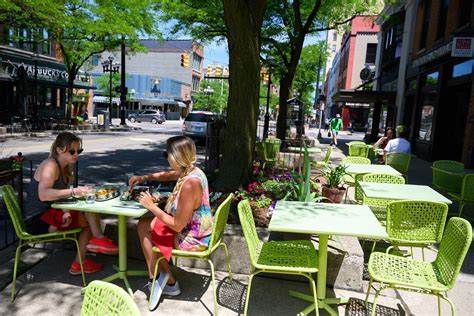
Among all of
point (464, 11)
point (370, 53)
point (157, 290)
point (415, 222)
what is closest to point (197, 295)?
point (157, 290)

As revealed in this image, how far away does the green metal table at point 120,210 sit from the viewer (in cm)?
346

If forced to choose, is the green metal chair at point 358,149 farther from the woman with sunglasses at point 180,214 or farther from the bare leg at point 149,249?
the bare leg at point 149,249

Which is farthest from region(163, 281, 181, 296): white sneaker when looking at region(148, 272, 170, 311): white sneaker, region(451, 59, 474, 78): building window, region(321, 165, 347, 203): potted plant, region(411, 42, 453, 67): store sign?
region(411, 42, 453, 67): store sign

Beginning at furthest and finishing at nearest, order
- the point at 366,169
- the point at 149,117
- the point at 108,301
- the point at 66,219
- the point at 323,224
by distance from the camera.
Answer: the point at 149,117, the point at 366,169, the point at 66,219, the point at 323,224, the point at 108,301

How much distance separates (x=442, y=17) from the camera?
15672 mm

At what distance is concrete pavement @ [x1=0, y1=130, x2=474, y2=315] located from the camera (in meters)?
3.51

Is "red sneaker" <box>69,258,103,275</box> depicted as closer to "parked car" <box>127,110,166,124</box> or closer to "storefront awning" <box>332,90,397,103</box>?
"storefront awning" <box>332,90,397,103</box>

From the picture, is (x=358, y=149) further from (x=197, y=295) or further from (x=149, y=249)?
(x=149, y=249)

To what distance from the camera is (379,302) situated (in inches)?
152

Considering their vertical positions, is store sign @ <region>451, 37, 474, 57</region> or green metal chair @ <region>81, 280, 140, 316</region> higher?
store sign @ <region>451, 37, 474, 57</region>

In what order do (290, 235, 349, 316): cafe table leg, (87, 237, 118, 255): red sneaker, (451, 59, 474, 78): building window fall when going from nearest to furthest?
1. (290, 235, 349, 316): cafe table leg
2. (87, 237, 118, 255): red sneaker
3. (451, 59, 474, 78): building window

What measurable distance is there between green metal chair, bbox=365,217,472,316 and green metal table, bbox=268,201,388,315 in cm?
33

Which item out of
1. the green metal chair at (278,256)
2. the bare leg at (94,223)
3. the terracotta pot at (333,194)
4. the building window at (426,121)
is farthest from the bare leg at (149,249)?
the building window at (426,121)

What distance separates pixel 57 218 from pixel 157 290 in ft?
4.16
